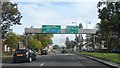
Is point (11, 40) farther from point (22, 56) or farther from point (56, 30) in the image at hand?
point (22, 56)

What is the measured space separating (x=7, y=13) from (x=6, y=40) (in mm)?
9677

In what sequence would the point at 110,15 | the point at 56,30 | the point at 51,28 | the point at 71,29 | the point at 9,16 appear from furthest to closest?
1. the point at 71,29
2. the point at 56,30
3. the point at 51,28
4. the point at 9,16
5. the point at 110,15

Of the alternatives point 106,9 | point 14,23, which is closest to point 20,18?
point 14,23

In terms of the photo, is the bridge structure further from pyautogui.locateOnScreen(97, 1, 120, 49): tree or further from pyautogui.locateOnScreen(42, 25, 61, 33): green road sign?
pyautogui.locateOnScreen(97, 1, 120, 49): tree

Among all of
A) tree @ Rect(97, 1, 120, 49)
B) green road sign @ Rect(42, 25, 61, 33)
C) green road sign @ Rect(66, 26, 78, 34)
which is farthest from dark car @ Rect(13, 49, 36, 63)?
green road sign @ Rect(66, 26, 78, 34)

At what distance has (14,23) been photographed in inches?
2303

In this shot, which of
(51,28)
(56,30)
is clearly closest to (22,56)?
(51,28)

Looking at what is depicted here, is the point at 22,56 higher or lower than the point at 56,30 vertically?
lower

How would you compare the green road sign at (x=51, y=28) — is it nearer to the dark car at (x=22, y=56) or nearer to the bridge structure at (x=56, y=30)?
the bridge structure at (x=56, y=30)

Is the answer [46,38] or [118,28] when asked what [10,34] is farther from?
[46,38]

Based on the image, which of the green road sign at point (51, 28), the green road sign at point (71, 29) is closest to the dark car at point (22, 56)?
the green road sign at point (51, 28)

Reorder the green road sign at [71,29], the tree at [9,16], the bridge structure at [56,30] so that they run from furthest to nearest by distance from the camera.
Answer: the green road sign at [71,29], the bridge structure at [56,30], the tree at [9,16]

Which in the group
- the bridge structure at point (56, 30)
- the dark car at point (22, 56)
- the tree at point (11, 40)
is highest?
the bridge structure at point (56, 30)

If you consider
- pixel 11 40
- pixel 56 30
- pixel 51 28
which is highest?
pixel 51 28
